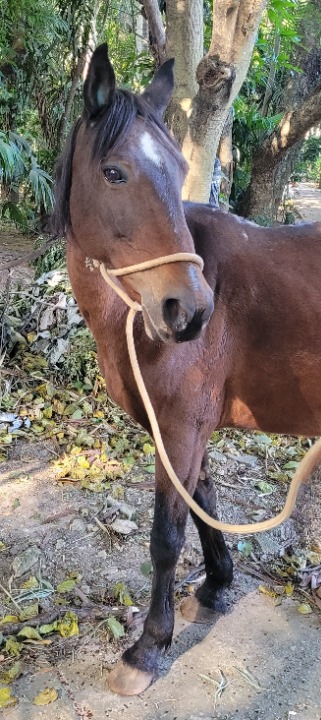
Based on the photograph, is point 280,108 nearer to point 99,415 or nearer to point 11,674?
point 99,415

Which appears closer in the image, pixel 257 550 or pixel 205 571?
pixel 205 571

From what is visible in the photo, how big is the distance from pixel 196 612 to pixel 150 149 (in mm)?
2206

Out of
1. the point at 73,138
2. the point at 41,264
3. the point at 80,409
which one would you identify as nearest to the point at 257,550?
the point at 80,409

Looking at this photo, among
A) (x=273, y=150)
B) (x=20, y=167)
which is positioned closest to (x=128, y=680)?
(x=20, y=167)

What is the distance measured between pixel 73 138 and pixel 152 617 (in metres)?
2.01

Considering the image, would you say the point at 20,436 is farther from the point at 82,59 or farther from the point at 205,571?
the point at 82,59

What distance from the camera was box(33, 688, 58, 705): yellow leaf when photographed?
7.34 ft

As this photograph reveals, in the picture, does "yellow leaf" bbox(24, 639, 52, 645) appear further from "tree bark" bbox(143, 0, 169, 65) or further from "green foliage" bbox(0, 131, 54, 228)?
"tree bark" bbox(143, 0, 169, 65)

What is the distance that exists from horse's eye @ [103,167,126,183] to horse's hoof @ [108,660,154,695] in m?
1.98

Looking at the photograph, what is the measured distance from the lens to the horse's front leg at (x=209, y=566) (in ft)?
9.14

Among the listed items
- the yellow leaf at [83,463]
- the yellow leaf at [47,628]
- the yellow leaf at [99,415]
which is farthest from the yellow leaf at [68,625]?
the yellow leaf at [99,415]

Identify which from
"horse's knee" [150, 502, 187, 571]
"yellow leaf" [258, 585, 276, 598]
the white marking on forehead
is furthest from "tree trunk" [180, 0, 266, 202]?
"yellow leaf" [258, 585, 276, 598]

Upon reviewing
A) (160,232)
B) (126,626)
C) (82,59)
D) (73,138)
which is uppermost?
(82,59)

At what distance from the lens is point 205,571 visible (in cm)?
305
